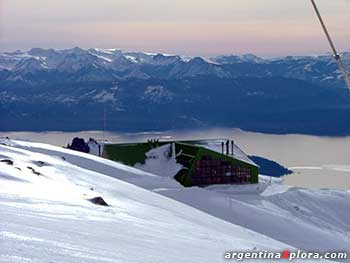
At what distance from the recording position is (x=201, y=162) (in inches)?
964

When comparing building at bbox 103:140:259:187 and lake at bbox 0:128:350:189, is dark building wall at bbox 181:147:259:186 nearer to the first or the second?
building at bbox 103:140:259:187

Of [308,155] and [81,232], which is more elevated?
[81,232]

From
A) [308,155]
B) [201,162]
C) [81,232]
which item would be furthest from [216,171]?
[308,155]

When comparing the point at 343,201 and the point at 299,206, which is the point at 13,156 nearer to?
the point at 299,206

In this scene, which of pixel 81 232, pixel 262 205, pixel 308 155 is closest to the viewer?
pixel 81 232

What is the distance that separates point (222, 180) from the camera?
24.9 metres

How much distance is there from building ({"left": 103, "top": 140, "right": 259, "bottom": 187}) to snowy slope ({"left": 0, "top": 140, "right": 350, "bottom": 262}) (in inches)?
25.1

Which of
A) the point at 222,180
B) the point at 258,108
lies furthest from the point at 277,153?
the point at 258,108

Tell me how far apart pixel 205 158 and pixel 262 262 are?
63.0 feet

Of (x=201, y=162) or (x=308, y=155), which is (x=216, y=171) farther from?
(x=308, y=155)

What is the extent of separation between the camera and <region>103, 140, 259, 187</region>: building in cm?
2428

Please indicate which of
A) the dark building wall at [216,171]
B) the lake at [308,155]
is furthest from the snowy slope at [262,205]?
the lake at [308,155]

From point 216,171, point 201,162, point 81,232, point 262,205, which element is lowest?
point 262,205

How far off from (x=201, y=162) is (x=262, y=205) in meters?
5.67
